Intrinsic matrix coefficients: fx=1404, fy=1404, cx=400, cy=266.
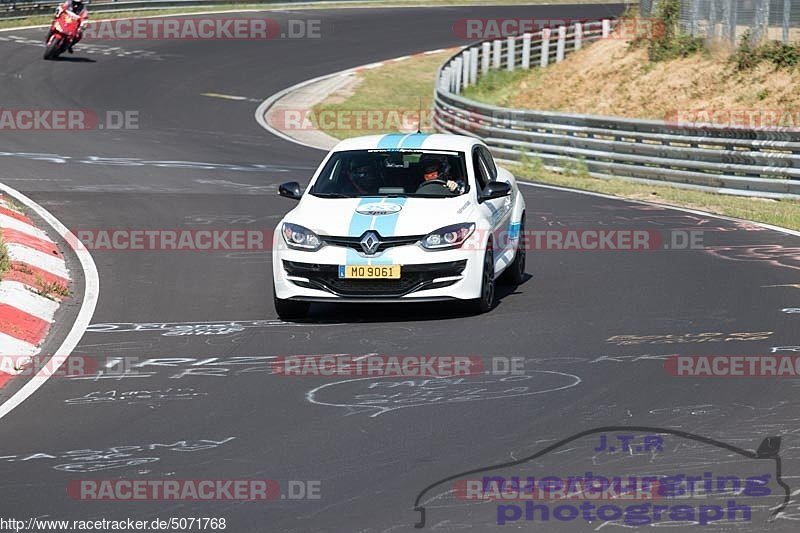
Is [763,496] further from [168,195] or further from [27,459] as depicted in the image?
[168,195]

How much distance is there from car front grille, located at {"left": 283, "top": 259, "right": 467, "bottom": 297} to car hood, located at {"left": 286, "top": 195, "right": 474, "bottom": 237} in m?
0.32

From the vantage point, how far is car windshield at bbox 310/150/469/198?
12602 mm

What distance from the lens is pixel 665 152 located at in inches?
888

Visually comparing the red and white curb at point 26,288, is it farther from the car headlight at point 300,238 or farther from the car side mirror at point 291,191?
the car side mirror at point 291,191

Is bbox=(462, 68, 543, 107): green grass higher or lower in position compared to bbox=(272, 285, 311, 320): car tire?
lower

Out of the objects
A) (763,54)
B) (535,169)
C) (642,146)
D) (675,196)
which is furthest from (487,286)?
(763,54)

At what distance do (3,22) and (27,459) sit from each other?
39434 mm

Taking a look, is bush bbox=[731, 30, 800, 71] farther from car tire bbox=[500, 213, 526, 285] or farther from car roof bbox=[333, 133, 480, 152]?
car roof bbox=[333, 133, 480, 152]

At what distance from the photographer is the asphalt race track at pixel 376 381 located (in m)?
7.30

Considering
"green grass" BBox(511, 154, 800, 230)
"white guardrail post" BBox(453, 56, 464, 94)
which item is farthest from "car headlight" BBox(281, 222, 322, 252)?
"white guardrail post" BBox(453, 56, 464, 94)

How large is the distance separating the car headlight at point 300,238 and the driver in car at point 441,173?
136 cm

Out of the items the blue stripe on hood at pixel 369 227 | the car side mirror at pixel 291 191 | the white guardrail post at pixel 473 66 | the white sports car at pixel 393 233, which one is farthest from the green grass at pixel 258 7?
the blue stripe on hood at pixel 369 227

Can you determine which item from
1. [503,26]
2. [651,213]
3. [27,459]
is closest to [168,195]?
[651,213]

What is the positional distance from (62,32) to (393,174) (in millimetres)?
26795
